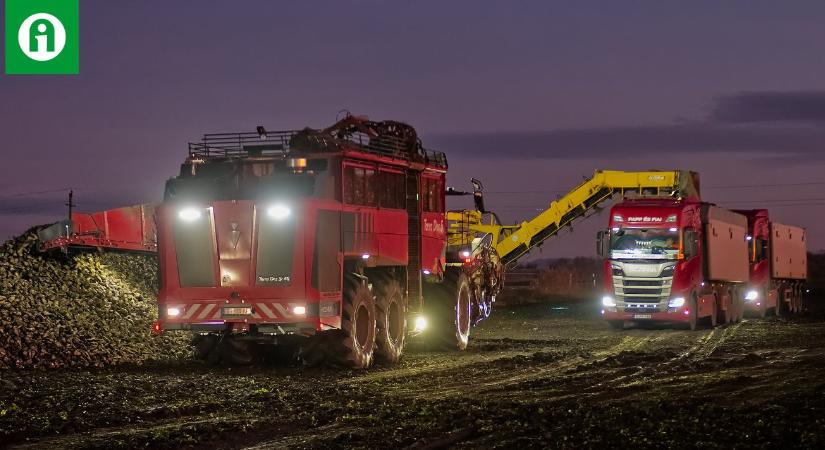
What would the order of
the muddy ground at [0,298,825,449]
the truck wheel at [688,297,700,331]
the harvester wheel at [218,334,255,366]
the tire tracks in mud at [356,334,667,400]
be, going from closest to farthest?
the muddy ground at [0,298,825,449] → the tire tracks in mud at [356,334,667,400] → the harvester wheel at [218,334,255,366] → the truck wheel at [688,297,700,331]

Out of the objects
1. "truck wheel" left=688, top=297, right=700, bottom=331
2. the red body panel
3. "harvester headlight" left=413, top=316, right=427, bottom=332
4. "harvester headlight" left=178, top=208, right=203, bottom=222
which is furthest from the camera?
"truck wheel" left=688, top=297, right=700, bottom=331

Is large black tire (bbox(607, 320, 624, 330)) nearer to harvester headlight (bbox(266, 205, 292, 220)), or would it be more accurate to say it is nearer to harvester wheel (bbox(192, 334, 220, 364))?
harvester wheel (bbox(192, 334, 220, 364))

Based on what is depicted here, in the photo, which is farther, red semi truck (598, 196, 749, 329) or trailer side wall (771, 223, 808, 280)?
trailer side wall (771, 223, 808, 280)

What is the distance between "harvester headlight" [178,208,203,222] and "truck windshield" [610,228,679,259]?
16.4 meters

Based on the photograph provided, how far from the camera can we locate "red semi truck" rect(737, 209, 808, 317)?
145 feet

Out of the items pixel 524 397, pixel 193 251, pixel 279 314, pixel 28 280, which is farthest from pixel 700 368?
pixel 28 280

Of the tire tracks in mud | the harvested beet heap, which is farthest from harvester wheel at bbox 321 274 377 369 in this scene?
the harvested beet heap

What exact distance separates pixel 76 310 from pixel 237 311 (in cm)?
632

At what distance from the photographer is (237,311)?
21.5 m

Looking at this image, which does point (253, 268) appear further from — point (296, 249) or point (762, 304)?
point (762, 304)

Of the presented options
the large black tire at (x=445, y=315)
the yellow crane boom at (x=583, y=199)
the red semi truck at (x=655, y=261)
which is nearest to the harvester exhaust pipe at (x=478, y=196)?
the large black tire at (x=445, y=315)

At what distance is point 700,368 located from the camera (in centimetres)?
2250

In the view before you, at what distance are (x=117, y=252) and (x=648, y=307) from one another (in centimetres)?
1445

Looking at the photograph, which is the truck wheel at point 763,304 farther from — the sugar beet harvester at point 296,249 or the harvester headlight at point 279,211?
the harvester headlight at point 279,211
